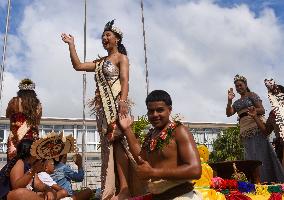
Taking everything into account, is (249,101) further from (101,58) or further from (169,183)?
(169,183)

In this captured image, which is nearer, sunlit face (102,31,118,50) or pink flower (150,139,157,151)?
pink flower (150,139,157,151)

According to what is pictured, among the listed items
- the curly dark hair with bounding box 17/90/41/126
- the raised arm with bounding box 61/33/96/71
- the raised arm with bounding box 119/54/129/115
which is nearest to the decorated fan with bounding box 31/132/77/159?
the raised arm with bounding box 119/54/129/115

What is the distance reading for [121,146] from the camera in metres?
4.76

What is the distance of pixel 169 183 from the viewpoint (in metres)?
2.94

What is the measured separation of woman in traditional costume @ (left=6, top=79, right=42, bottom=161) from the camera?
540 cm

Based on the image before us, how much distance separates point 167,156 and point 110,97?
2080mm

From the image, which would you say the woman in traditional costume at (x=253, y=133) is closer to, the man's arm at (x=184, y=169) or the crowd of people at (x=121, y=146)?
the crowd of people at (x=121, y=146)

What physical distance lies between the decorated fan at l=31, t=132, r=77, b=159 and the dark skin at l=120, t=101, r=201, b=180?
A: 1.26m

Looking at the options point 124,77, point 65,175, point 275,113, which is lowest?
point 65,175

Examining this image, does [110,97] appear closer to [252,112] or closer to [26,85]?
[26,85]

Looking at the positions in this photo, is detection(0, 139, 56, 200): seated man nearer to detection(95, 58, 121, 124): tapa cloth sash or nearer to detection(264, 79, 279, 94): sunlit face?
detection(95, 58, 121, 124): tapa cloth sash

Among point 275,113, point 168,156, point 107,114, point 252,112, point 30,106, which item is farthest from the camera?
point 252,112

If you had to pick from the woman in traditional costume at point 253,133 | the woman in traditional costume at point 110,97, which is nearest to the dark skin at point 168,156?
the woman in traditional costume at point 110,97

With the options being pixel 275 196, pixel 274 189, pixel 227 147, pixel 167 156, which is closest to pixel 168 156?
pixel 167 156
